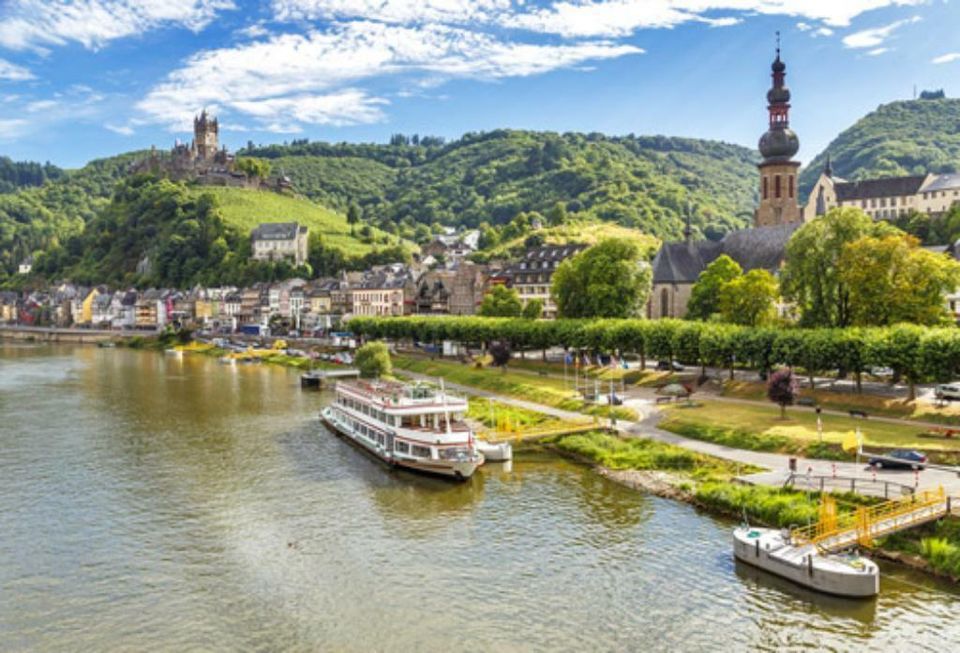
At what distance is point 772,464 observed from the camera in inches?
1778

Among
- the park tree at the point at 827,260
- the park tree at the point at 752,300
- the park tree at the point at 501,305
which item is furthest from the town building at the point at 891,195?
the park tree at the point at 827,260

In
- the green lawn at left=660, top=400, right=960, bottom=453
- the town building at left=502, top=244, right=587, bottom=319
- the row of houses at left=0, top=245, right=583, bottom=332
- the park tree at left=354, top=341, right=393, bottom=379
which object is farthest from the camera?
the row of houses at left=0, top=245, right=583, bottom=332

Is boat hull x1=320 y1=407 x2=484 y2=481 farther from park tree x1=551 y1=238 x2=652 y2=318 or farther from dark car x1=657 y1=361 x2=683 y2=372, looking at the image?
park tree x1=551 y1=238 x2=652 y2=318

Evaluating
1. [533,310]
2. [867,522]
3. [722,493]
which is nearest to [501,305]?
[533,310]

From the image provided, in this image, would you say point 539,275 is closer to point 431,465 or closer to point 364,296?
point 364,296

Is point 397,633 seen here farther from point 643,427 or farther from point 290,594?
point 643,427

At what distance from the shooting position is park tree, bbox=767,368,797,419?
176ft

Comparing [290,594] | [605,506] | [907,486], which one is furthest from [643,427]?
[290,594]

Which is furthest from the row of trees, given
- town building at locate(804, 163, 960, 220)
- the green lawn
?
town building at locate(804, 163, 960, 220)

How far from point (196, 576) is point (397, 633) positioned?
34.3 feet

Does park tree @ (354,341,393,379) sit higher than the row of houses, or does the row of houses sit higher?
the row of houses

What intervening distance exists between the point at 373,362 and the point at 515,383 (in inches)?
783

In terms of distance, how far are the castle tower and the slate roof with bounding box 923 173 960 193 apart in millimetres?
29405

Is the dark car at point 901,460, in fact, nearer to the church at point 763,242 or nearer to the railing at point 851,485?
the railing at point 851,485
